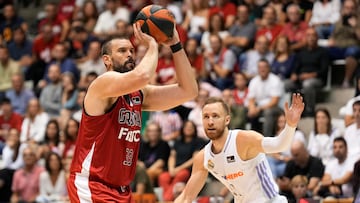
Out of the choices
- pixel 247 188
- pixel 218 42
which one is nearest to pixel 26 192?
pixel 218 42

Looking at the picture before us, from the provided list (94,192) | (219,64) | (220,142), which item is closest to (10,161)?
(219,64)

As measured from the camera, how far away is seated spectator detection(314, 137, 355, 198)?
11.2 m

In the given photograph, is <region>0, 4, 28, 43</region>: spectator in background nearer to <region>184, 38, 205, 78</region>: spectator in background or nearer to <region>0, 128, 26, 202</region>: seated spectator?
<region>0, 128, 26, 202</region>: seated spectator

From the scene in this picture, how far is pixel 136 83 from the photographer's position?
636cm

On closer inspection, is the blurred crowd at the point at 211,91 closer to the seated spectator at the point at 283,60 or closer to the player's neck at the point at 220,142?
the seated spectator at the point at 283,60

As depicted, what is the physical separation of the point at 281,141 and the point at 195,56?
7724 millimetres

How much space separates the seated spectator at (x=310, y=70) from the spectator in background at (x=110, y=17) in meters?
4.34

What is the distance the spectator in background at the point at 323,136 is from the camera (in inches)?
475

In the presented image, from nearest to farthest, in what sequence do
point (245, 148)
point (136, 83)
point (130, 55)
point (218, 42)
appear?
point (136, 83), point (130, 55), point (245, 148), point (218, 42)

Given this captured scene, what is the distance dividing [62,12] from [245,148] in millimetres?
11373

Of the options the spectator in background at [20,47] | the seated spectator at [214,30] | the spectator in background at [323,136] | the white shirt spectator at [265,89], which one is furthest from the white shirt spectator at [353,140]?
the spectator in background at [20,47]

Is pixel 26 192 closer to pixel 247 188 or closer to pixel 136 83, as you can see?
pixel 247 188

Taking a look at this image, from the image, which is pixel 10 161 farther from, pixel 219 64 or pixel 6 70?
pixel 219 64

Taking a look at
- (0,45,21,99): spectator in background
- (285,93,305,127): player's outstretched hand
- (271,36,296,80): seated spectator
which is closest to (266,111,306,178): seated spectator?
(271,36,296,80): seated spectator
